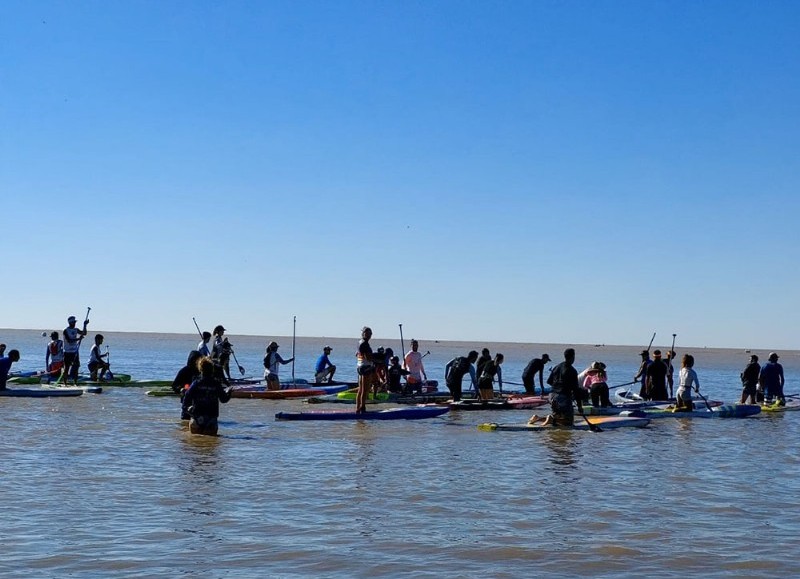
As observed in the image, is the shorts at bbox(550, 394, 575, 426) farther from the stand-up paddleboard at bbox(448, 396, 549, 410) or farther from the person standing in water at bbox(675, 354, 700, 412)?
the person standing in water at bbox(675, 354, 700, 412)

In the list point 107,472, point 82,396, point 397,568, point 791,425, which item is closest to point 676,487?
point 397,568

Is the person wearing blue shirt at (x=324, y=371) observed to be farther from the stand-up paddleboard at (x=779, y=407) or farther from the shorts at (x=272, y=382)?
the stand-up paddleboard at (x=779, y=407)

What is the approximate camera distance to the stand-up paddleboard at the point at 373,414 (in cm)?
1934

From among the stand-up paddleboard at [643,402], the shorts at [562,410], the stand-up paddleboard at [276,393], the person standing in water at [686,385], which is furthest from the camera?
the stand-up paddleboard at [276,393]

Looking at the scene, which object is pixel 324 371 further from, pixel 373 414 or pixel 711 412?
A: pixel 711 412

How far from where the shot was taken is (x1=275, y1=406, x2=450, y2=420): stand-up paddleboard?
19.3m

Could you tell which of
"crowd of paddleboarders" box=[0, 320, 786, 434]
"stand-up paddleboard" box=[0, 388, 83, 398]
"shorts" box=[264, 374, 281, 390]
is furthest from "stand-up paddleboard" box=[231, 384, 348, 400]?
"stand-up paddleboard" box=[0, 388, 83, 398]

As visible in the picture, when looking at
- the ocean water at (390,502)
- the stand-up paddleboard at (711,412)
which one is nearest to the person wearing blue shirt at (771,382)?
the stand-up paddleboard at (711,412)

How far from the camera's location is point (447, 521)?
9883 mm

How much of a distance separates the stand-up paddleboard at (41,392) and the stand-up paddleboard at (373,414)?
7648 millimetres

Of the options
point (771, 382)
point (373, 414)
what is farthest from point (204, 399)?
point (771, 382)

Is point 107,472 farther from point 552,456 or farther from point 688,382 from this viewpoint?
point 688,382

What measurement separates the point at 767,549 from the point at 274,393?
1819cm

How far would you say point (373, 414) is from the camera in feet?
65.1
